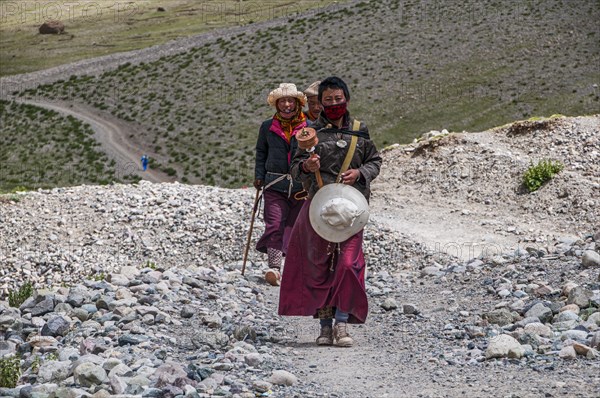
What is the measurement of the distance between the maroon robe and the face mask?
765 millimetres

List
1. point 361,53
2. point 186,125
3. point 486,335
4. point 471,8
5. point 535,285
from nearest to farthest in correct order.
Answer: point 486,335 < point 535,285 < point 186,125 < point 361,53 < point 471,8

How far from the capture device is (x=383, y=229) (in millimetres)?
15469

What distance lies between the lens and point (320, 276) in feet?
28.7

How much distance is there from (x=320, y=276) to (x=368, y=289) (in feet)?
11.0

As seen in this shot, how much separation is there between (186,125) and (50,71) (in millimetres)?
29426

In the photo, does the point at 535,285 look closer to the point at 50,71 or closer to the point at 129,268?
the point at 129,268

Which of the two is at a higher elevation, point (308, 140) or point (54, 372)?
point (308, 140)

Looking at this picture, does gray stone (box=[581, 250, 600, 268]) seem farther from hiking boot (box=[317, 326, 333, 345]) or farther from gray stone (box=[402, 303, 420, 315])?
hiking boot (box=[317, 326, 333, 345])

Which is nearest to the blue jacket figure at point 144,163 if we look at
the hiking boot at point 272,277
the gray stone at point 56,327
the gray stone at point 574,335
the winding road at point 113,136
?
the winding road at point 113,136

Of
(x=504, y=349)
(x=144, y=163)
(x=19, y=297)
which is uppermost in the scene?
(x=144, y=163)

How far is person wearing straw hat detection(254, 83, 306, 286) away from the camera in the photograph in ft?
39.6

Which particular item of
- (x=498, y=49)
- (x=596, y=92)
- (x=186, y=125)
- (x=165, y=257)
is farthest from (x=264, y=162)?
(x=498, y=49)

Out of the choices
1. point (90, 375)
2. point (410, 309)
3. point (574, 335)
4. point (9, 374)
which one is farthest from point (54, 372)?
point (410, 309)

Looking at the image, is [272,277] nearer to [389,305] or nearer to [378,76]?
[389,305]
